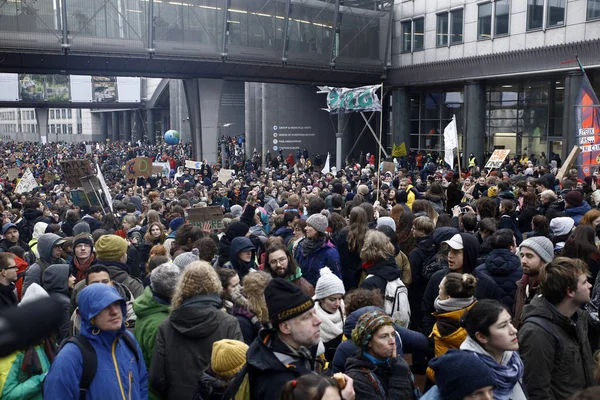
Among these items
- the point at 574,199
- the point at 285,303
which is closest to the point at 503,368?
the point at 285,303

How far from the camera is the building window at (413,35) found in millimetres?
34969

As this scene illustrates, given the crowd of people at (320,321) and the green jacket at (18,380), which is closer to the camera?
the crowd of people at (320,321)

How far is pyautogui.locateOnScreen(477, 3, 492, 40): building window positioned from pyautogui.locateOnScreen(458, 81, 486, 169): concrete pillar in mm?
2432

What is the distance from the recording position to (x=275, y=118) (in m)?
42.6

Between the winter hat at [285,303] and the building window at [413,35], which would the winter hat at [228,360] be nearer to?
the winter hat at [285,303]

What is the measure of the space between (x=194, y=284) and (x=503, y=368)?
7.00ft

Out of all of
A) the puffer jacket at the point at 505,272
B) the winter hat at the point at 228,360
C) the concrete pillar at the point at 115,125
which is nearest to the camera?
the winter hat at the point at 228,360

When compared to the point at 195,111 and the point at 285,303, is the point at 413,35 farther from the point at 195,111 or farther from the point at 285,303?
the point at 285,303

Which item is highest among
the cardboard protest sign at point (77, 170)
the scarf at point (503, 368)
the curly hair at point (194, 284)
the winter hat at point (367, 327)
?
the cardboard protest sign at point (77, 170)

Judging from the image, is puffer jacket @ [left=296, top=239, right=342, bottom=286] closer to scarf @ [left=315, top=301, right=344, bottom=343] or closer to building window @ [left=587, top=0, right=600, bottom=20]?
scarf @ [left=315, top=301, right=344, bottom=343]

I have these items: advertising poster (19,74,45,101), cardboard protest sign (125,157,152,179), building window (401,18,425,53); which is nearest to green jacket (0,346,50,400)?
cardboard protest sign (125,157,152,179)

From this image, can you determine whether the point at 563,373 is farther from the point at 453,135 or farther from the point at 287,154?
the point at 287,154

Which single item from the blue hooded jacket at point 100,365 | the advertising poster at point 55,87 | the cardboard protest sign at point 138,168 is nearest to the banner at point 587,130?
the cardboard protest sign at point 138,168

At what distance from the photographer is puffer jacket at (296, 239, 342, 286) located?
6879mm
